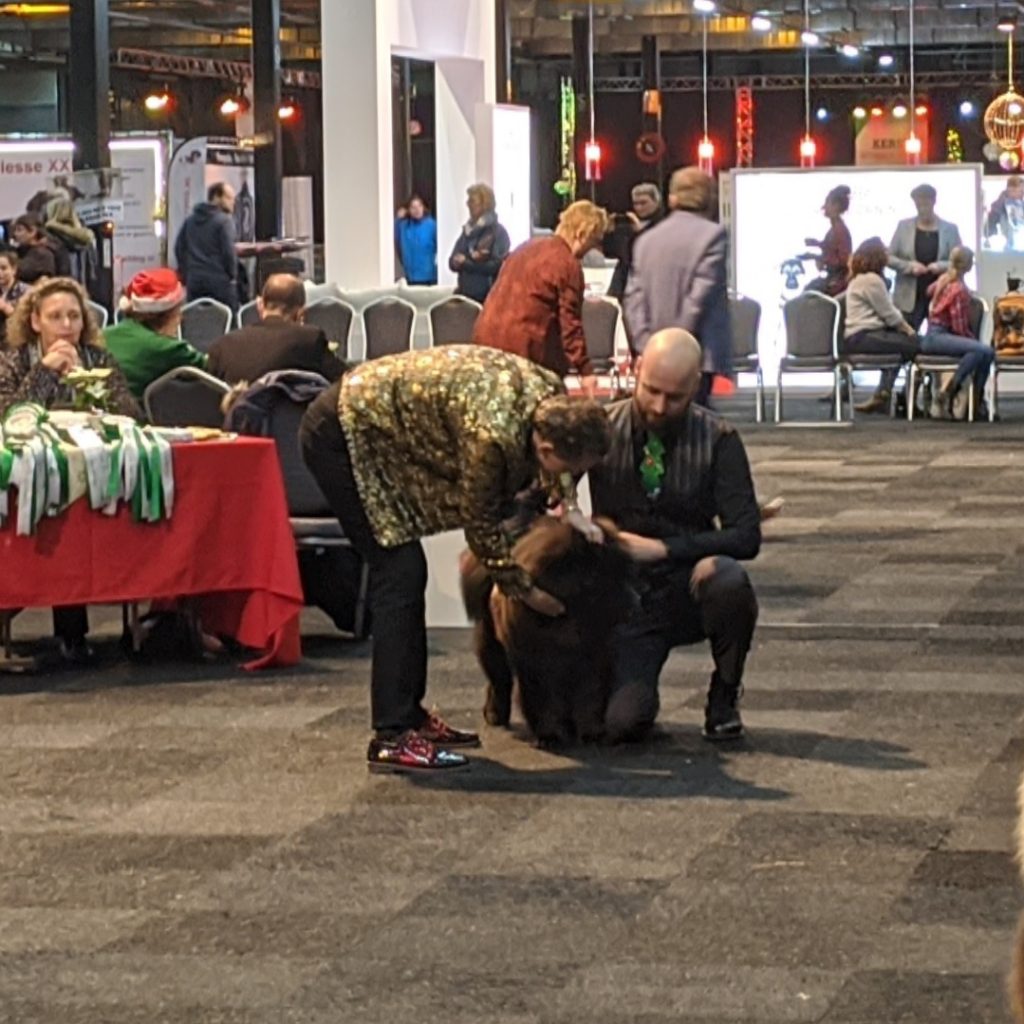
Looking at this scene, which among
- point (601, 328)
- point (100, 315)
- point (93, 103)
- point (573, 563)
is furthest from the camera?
point (93, 103)

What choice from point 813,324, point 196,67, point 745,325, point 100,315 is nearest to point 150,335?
point 100,315

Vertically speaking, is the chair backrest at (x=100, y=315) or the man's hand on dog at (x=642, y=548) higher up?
the chair backrest at (x=100, y=315)

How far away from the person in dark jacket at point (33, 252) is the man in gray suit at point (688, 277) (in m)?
7.12

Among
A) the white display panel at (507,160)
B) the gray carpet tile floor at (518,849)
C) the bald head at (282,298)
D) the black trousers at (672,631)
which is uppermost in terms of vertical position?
the white display panel at (507,160)

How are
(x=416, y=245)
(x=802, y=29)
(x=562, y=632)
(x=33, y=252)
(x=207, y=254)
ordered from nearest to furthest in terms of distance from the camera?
(x=562, y=632) < (x=33, y=252) < (x=207, y=254) < (x=416, y=245) < (x=802, y=29)

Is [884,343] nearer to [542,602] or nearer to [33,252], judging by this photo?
[33,252]

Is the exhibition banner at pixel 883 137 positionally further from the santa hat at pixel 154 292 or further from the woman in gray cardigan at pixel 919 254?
the santa hat at pixel 154 292

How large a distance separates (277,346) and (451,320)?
6617 mm

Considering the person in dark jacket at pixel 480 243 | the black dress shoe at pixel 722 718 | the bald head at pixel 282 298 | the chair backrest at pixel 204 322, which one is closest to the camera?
the black dress shoe at pixel 722 718

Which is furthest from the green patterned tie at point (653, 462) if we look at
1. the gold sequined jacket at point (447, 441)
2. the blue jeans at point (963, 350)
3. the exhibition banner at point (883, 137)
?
the exhibition banner at point (883, 137)

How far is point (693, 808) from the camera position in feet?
19.1

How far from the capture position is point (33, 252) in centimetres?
1689

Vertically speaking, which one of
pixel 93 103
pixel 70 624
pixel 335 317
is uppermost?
pixel 93 103

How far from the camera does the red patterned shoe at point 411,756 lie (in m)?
6.21
